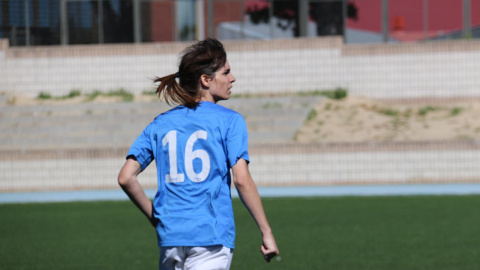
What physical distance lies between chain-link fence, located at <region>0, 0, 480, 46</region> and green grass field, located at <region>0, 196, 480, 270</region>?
50.2ft

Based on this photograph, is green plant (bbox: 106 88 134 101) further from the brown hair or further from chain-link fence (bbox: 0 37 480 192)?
the brown hair

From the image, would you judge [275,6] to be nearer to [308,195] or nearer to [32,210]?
[308,195]

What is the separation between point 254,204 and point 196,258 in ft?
1.17

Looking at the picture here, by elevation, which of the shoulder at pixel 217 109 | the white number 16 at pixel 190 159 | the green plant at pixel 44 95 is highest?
the shoulder at pixel 217 109

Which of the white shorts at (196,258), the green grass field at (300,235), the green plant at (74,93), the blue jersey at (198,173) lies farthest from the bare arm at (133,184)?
the green plant at (74,93)

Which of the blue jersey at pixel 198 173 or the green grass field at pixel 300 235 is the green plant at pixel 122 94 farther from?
the blue jersey at pixel 198 173

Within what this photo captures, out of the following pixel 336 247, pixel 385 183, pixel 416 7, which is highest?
pixel 416 7

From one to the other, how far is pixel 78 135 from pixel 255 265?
550 inches

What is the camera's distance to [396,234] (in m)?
10.2

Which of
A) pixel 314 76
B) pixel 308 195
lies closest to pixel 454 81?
pixel 314 76

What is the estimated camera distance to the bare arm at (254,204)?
3.55m

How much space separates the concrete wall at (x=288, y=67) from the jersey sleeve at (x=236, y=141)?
20885 millimetres

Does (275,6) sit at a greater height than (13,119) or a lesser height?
greater

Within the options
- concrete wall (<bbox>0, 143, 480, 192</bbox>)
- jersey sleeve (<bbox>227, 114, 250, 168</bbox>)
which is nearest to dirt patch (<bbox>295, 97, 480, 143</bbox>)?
concrete wall (<bbox>0, 143, 480, 192</bbox>)
